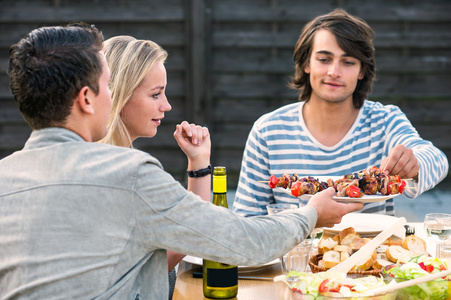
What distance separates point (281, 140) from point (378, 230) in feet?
2.97

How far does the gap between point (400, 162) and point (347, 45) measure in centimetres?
80

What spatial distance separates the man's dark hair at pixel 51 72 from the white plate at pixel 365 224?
1.07 metres

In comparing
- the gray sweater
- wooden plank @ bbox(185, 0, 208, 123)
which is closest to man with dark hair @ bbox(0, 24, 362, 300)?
the gray sweater

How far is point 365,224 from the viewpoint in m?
2.02

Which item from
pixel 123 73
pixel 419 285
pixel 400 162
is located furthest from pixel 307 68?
pixel 419 285

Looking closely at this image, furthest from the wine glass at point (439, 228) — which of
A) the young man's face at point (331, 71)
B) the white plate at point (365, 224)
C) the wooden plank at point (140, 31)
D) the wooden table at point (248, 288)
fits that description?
the wooden plank at point (140, 31)

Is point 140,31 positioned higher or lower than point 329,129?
higher

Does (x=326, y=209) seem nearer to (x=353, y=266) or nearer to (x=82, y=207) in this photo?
(x=353, y=266)

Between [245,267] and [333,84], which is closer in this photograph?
[245,267]

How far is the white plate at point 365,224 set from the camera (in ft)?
6.27

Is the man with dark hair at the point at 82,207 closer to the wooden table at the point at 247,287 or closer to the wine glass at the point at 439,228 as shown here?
the wooden table at the point at 247,287

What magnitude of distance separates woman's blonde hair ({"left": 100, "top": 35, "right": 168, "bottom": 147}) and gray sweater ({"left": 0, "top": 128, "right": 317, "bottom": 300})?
Result: 29.9 inches

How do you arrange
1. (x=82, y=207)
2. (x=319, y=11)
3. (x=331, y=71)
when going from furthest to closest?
(x=319, y=11) → (x=331, y=71) → (x=82, y=207)

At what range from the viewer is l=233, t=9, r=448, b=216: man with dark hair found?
2.63 m
